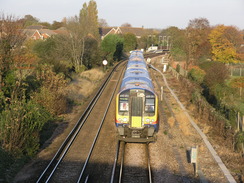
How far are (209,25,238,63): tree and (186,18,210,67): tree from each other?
45.5 inches

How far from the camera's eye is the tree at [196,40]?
38947 mm

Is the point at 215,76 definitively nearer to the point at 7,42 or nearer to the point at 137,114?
the point at 137,114

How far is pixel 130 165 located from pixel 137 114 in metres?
2.34

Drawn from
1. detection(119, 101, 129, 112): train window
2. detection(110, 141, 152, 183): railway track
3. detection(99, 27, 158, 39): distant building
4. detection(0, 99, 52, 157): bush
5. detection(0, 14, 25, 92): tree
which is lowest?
detection(110, 141, 152, 183): railway track

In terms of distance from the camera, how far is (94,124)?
51.5 ft

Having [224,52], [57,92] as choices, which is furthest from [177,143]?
[224,52]

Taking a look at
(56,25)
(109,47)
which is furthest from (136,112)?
(56,25)

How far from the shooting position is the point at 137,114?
12.0m

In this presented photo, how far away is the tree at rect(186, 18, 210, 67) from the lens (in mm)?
38947

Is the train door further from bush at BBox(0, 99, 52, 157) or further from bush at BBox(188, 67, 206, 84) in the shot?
bush at BBox(188, 67, 206, 84)

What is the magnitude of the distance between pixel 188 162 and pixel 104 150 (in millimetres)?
3682

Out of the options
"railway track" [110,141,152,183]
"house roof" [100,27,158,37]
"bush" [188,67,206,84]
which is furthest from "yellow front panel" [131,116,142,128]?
"house roof" [100,27,158,37]

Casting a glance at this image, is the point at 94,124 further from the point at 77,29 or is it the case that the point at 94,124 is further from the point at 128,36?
the point at 128,36

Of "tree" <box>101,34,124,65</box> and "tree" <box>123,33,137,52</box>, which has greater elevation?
"tree" <box>123,33,137,52</box>
